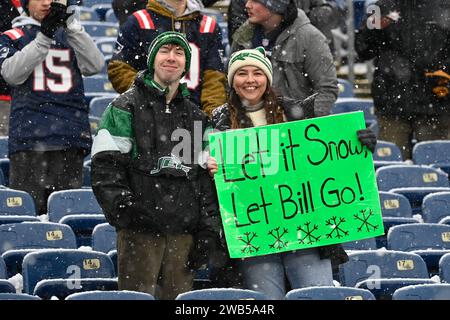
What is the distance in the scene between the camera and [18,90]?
9.81 m

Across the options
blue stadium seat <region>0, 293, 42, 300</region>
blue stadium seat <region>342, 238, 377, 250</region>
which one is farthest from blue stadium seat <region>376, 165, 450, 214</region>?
blue stadium seat <region>0, 293, 42, 300</region>

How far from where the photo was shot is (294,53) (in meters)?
10.0

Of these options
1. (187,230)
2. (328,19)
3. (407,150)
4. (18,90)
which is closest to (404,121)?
(407,150)

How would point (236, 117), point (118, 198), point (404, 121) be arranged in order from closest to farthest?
point (118, 198)
point (236, 117)
point (404, 121)

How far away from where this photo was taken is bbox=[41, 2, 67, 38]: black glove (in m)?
9.45

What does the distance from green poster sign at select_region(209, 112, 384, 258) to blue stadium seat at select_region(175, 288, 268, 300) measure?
1.38ft

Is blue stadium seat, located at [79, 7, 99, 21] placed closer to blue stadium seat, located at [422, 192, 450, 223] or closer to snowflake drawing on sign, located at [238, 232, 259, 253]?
blue stadium seat, located at [422, 192, 450, 223]

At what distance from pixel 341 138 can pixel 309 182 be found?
0.98 feet

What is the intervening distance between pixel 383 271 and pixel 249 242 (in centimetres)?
114

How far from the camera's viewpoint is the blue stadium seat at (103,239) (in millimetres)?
9031

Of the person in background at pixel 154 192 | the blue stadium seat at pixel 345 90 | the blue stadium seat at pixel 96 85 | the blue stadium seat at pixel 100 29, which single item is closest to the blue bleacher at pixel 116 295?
the person in background at pixel 154 192

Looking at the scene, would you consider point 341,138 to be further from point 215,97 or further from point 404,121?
point 404,121

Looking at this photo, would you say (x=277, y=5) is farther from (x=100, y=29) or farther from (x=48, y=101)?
(x=100, y=29)

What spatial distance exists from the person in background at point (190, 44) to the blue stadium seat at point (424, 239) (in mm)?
1403
